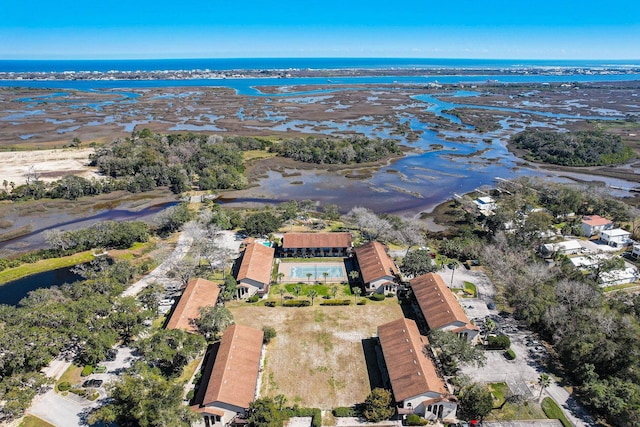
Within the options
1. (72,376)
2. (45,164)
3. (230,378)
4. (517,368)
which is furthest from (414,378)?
(45,164)

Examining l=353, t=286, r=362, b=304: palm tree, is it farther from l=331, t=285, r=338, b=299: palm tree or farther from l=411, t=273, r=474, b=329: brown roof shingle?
l=411, t=273, r=474, b=329: brown roof shingle

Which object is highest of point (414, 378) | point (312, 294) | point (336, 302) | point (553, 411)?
point (414, 378)

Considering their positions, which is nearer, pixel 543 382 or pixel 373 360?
pixel 543 382

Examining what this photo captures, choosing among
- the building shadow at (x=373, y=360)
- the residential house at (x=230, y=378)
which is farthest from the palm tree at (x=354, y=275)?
the residential house at (x=230, y=378)

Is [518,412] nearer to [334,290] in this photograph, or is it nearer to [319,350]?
[319,350]

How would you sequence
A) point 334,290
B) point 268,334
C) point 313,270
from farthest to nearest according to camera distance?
point 313,270 → point 334,290 → point 268,334

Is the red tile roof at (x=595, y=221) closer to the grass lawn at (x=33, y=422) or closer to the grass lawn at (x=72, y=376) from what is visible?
the grass lawn at (x=72, y=376)

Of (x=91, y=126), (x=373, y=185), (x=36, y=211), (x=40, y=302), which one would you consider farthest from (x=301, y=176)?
(x=91, y=126)
